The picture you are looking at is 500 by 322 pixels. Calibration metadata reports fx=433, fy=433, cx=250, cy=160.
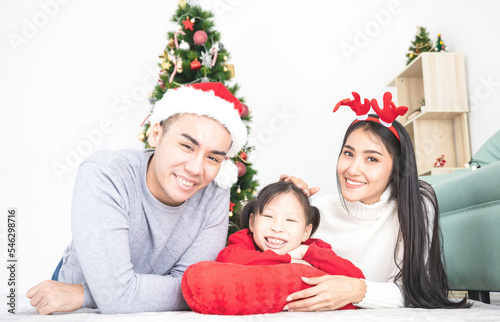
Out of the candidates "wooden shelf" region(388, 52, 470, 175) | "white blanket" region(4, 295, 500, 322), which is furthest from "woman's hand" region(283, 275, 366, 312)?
"wooden shelf" region(388, 52, 470, 175)

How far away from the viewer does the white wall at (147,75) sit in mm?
3727

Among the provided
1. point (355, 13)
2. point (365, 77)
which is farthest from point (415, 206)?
point (355, 13)

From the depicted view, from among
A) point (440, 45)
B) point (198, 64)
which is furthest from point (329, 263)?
point (440, 45)

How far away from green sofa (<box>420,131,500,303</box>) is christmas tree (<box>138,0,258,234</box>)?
1.06 metres

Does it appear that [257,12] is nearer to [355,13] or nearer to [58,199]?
[355,13]

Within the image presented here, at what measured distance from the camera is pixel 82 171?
122 cm

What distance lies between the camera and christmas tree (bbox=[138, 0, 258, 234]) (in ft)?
8.26

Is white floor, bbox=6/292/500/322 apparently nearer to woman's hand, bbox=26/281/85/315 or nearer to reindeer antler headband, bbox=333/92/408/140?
woman's hand, bbox=26/281/85/315

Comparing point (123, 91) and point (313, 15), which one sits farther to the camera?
point (313, 15)

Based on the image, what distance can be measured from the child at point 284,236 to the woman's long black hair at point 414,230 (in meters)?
0.18

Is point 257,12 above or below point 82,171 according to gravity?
above

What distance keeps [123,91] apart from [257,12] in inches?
59.0

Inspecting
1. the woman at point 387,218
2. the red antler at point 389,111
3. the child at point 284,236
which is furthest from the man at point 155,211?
the red antler at point 389,111

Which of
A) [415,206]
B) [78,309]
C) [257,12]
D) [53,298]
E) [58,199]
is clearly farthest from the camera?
[257,12]
